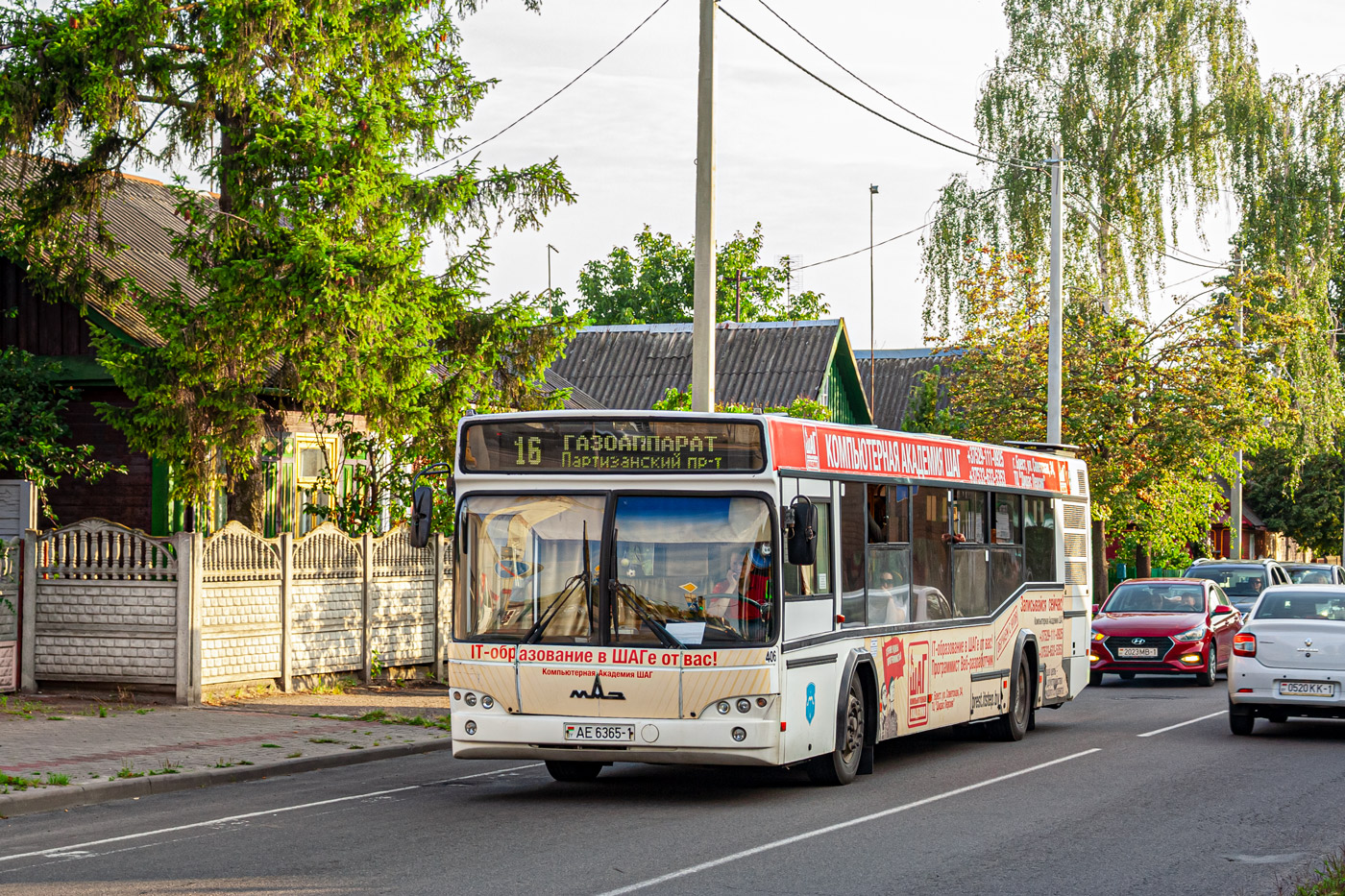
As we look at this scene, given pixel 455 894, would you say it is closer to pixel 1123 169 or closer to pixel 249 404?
pixel 249 404

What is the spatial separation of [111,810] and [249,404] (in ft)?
27.2

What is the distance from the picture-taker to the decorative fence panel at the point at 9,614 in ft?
60.2

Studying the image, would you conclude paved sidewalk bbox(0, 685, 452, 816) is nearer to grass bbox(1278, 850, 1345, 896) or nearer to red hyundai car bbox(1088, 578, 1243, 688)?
grass bbox(1278, 850, 1345, 896)

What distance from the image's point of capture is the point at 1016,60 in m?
42.7

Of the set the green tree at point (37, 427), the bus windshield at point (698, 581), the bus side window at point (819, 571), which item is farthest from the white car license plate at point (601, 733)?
the green tree at point (37, 427)

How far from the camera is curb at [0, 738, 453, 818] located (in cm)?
1203

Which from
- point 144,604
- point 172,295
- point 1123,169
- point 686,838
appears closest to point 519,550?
point 686,838

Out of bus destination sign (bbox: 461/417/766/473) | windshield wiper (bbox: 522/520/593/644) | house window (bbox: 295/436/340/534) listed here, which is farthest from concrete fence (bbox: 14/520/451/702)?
windshield wiper (bbox: 522/520/593/644)

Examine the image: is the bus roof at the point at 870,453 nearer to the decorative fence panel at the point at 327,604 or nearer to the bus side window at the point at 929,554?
the bus side window at the point at 929,554

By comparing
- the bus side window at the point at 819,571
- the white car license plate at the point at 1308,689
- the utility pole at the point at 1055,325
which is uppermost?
the utility pole at the point at 1055,325

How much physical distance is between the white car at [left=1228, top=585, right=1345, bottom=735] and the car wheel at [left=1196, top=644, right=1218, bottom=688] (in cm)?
840

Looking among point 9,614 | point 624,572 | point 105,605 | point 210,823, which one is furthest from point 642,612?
point 9,614

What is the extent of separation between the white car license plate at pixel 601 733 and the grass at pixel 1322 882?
180 inches

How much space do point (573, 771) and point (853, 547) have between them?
2909 mm
